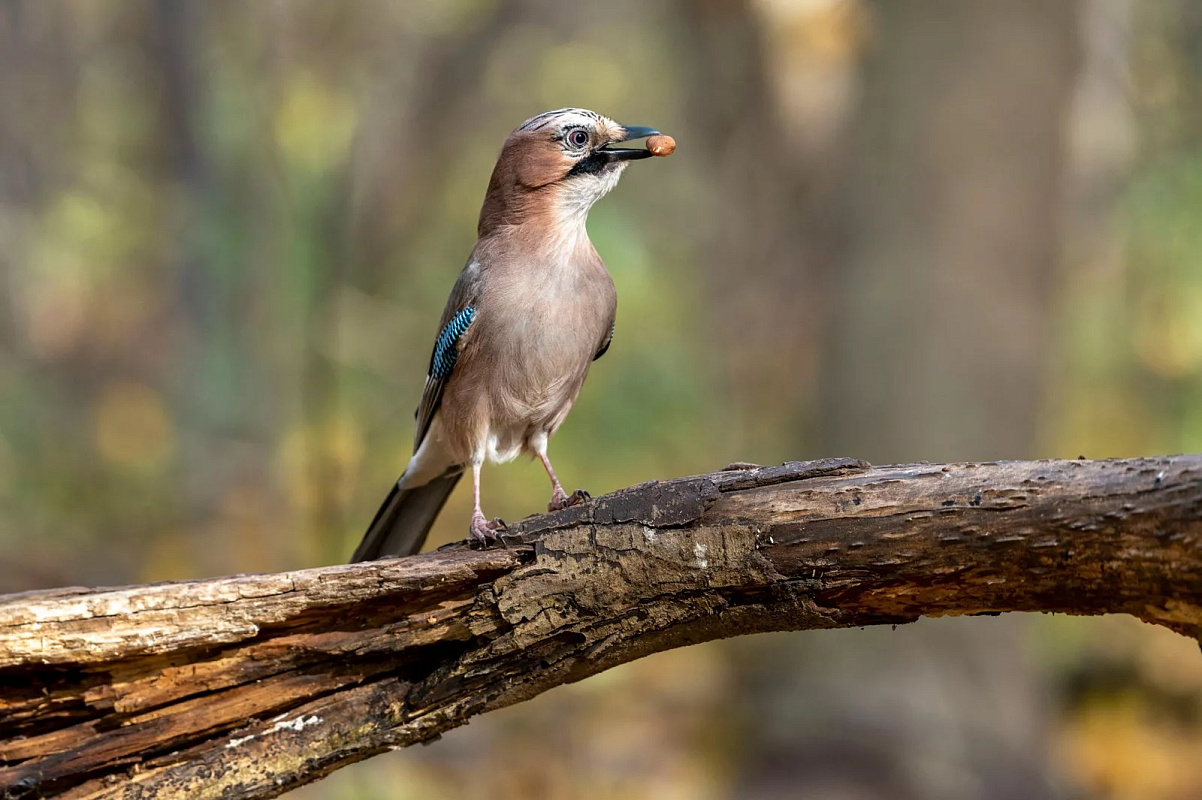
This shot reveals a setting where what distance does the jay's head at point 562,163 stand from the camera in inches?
199

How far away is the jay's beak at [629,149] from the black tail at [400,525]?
1594mm

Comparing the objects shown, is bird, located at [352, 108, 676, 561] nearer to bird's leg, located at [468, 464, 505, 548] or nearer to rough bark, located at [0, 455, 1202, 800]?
bird's leg, located at [468, 464, 505, 548]

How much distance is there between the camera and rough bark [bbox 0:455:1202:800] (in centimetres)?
321

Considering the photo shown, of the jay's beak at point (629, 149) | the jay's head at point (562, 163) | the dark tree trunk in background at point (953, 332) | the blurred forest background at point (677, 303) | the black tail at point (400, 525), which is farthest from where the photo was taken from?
the blurred forest background at point (677, 303)

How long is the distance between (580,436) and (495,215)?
9410 millimetres

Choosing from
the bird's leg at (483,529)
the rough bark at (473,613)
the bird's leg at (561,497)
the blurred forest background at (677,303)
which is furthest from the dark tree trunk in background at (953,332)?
the rough bark at (473,613)

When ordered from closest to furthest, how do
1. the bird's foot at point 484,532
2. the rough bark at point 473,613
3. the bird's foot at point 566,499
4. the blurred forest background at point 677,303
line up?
the rough bark at point 473,613 < the bird's foot at point 484,532 < the bird's foot at point 566,499 < the blurred forest background at point 677,303

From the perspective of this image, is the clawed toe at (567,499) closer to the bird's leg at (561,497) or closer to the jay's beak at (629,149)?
the bird's leg at (561,497)

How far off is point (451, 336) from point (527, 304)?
0.43 meters

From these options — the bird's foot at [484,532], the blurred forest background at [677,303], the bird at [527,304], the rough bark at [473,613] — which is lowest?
the rough bark at [473,613]

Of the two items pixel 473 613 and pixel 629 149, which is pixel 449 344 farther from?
pixel 473 613

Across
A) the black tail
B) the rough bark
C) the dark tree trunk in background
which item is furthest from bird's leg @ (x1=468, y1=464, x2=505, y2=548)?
the dark tree trunk in background

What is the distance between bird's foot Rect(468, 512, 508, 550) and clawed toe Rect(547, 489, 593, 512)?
21 cm

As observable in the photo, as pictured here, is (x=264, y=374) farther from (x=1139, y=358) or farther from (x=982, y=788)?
(x=1139, y=358)
